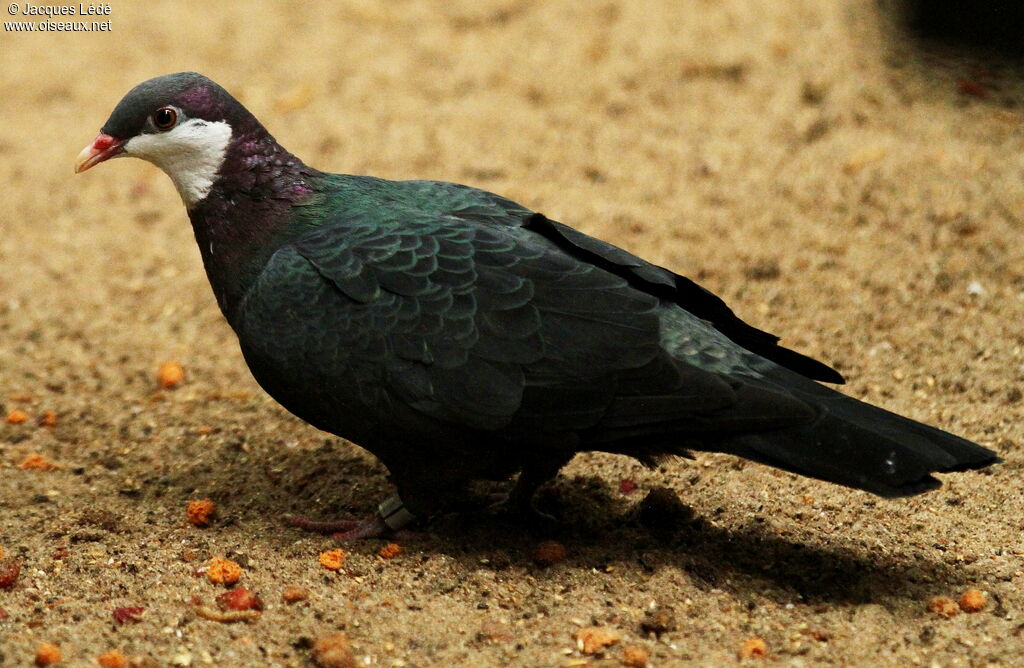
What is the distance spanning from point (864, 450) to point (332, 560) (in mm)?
1751

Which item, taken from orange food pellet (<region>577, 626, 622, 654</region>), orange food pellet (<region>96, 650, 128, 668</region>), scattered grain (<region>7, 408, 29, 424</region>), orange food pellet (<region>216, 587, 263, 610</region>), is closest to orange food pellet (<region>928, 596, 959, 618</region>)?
orange food pellet (<region>577, 626, 622, 654</region>)

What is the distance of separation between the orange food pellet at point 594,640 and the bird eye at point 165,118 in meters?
2.34

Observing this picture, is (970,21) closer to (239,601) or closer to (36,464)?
(239,601)

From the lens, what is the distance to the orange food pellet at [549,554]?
3789 mm

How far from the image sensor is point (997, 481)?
4.17m

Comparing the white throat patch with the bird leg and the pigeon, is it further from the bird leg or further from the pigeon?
the bird leg

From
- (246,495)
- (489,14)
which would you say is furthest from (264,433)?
(489,14)

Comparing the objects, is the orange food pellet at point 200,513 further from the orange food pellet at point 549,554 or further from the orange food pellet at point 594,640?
the orange food pellet at point 594,640

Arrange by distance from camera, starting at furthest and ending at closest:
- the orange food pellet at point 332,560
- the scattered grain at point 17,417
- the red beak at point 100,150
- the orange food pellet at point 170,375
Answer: the orange food pellet at point 170,375
the scattered grain at point 17,417
the red beak at point 100,150
the orange food pellet at point 332,560

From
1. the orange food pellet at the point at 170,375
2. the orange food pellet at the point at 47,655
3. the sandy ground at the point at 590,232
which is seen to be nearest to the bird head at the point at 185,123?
the sandy ground at the point at 590,232

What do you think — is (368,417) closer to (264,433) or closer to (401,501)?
(401,501)

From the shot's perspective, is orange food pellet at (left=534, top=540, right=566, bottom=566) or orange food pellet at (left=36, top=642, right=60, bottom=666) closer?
orange food pellet at (left=36, top=642, right=60, bottom=666)

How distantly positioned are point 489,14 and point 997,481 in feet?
17.1

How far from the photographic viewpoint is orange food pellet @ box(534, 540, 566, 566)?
12.4 ft
